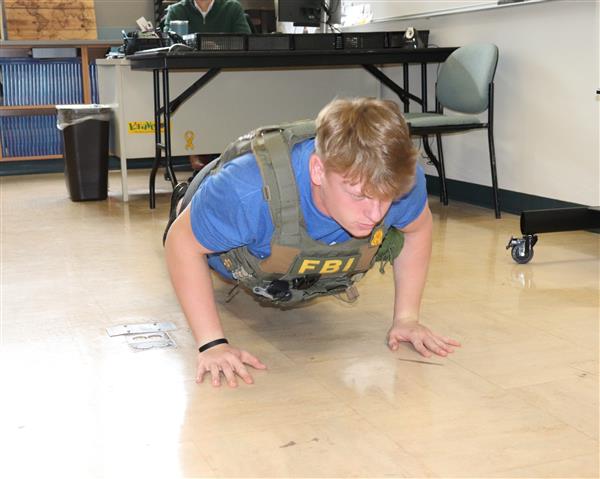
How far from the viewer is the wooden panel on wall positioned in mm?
5406

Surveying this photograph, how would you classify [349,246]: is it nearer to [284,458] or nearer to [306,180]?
[306,180]

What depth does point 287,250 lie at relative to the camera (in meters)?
1.70

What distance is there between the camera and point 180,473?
1352mm

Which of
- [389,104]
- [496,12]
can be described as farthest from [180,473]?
[496,12]

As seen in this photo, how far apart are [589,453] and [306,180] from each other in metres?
0.74

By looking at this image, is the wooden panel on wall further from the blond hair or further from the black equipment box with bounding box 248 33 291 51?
the blond hair

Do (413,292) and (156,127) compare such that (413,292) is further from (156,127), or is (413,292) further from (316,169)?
(156,127)

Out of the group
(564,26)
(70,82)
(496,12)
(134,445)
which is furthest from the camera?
(70,82)

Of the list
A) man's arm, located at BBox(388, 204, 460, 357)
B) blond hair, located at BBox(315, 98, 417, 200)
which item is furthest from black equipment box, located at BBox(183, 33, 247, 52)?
blond hair, located at BBox(315, 98, 417, 200)

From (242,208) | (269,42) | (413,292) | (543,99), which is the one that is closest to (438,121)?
(543,99)

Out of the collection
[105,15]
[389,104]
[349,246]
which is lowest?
[349,246]

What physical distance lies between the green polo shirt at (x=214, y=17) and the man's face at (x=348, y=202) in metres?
3.69

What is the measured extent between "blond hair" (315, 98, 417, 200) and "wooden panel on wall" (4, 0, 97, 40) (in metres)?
4.52

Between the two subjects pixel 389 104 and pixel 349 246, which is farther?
pixel 349 246
